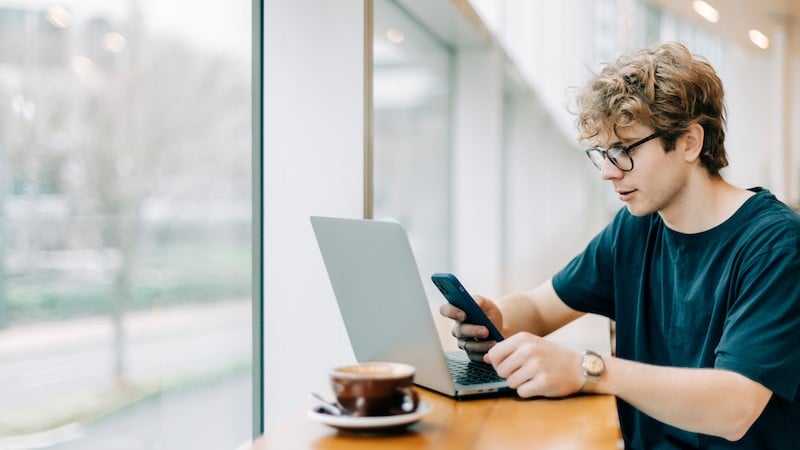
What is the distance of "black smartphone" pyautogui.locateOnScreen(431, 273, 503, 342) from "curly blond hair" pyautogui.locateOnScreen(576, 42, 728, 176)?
412 mm

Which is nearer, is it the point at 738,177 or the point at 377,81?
the point at 377,81

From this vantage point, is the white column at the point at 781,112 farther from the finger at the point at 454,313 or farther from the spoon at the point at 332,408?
the spoon at the point at 332,408

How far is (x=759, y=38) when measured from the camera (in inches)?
132

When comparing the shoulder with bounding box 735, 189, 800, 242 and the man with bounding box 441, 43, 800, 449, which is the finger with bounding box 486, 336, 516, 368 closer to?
the man with bounding box 441, 43, 800, 449

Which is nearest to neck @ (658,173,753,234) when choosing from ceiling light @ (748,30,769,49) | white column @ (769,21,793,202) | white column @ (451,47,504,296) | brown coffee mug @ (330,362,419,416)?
brown coffee mug @ (330,362,419,416)

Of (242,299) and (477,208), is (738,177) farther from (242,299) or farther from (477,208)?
(242,299)

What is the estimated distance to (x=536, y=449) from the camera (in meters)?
1.10

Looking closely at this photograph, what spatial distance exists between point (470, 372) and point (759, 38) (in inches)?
98.1

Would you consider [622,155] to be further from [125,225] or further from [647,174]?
[125,225]

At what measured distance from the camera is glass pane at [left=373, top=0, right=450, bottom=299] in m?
2.98

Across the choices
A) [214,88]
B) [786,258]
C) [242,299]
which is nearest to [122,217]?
[214,88]

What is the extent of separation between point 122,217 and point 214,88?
483 mm

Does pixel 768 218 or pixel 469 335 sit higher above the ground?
pixel 768 218

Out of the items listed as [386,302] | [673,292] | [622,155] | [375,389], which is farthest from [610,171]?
[375,389]
